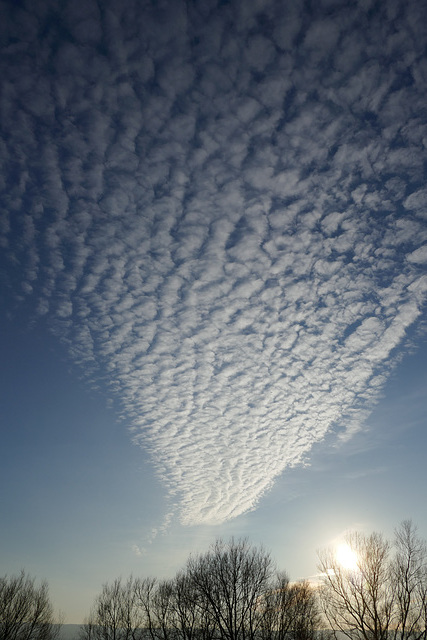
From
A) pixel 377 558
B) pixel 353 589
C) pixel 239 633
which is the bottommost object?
pixel 239 633

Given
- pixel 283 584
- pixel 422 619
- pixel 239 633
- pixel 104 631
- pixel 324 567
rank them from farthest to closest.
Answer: pixel 104 631, pixel 283 584, pixel 239 633, pixel 324 567, pixel 422 619

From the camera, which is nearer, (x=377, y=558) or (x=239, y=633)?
(x=377, y=558)

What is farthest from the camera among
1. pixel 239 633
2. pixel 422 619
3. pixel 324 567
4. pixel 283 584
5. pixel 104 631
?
pixel 104 631

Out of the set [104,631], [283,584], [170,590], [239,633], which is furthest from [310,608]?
[104,631]

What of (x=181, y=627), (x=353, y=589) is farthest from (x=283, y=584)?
(x=353, y=589)

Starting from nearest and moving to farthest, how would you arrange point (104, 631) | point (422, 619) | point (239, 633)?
point (422, 619)
point (239, 633)
point (104, 631)

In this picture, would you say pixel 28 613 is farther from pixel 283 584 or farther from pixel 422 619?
pixel 422 619

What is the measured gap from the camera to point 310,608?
38.3 m

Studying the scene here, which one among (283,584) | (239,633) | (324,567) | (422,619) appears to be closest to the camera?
→ (422,619)

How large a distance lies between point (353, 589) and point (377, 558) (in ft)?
8.94

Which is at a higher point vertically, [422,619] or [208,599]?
[208,599]

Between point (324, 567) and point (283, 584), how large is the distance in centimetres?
1291

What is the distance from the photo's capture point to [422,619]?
81.2ft

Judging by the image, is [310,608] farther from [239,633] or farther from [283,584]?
[239,633]
